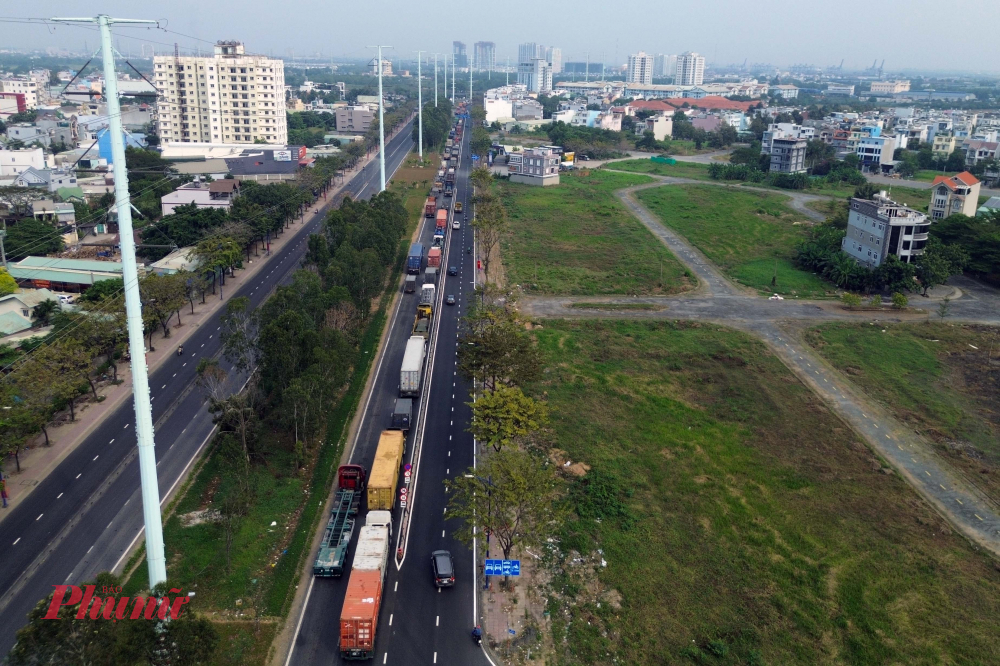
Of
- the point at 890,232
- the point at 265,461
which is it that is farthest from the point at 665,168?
the point at 265,461

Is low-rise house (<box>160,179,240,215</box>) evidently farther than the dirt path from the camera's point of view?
Yes

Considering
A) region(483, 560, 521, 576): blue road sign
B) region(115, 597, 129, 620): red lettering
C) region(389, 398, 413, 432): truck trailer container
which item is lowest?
region(483, 560, 521, 576): blue road sign

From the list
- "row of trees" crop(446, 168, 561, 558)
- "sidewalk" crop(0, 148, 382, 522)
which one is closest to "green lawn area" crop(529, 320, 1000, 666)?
"row of trees" crop(446, 168, 561, 558)

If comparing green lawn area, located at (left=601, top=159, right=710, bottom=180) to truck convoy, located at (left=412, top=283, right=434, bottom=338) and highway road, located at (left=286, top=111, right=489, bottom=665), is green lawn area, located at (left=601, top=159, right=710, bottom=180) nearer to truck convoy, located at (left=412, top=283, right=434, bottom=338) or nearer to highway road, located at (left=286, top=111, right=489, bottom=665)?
truck convoy, located at (left=412, top=283, right=434, bottom=338)

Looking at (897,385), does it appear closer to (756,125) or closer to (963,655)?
(963,655)

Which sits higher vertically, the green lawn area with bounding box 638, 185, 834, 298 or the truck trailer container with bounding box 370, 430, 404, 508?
the green lawn area with bounding box 638, 185, 834, 298

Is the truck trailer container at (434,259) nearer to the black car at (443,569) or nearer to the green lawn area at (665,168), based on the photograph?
the black car at (443,569)

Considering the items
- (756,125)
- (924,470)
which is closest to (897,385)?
(924,470)

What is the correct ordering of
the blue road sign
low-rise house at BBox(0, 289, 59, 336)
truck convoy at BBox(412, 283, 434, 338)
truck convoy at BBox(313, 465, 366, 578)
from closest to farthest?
1. the blue road sign
2. truck convoy at BBox(313, 465, 366, 578)
3. low-rise house at BBox(0, 289, 59, 336)
4. truck convoy at BBox(412, 283, 434, 338)
